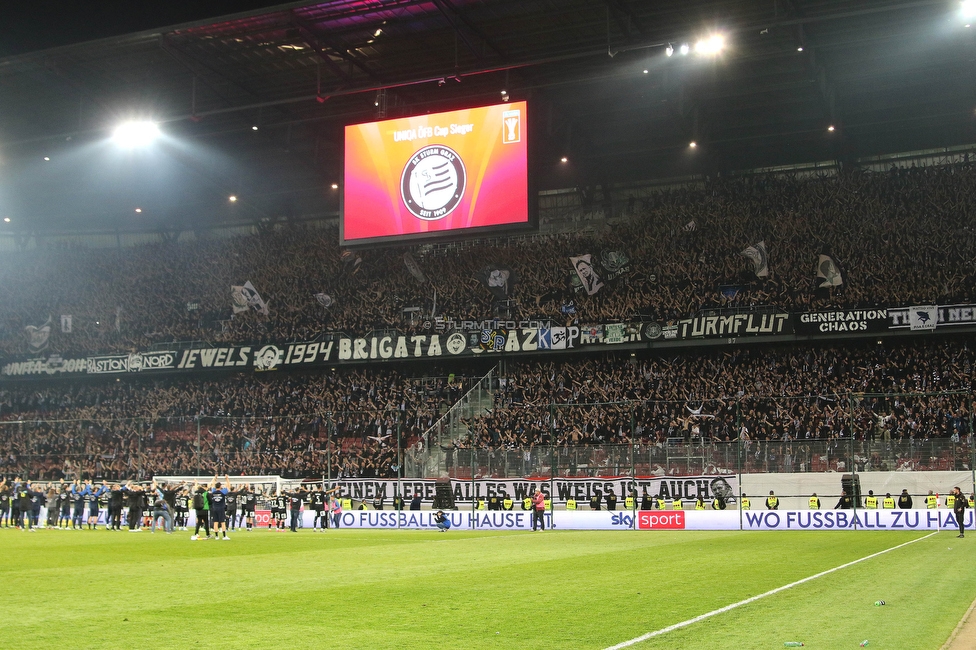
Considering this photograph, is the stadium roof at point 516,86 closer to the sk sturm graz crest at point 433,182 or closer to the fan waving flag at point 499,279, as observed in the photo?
the sk sturm graz crest at point 433,182

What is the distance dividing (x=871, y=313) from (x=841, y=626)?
32528 millimetres

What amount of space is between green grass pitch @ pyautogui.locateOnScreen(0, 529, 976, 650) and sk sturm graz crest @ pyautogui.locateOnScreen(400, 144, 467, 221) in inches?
389

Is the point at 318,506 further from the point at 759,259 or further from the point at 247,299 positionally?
the point at 759,259

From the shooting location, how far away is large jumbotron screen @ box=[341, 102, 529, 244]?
27.9 metres

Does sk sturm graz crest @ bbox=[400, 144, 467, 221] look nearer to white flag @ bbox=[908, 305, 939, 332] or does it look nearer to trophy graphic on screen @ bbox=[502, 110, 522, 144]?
trophy graphic on screen @ bbox=[502, 110, 522, 144]

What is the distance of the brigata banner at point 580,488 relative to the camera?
3409cm

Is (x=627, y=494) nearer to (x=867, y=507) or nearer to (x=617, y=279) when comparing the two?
(x=867, y=507)

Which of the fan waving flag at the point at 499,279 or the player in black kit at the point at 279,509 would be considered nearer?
the player in black kit at the point at 279,509

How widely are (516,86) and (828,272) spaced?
55.4ft

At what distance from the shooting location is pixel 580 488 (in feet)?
116

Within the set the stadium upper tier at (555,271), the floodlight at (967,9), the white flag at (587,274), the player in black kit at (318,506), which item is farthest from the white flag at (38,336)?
the floodlight at (967,9)

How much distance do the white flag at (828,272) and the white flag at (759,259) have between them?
90.6 inches

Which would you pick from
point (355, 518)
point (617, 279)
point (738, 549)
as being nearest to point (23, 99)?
point (355, 518)

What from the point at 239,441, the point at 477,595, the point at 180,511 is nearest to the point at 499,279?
the point at 239,441
